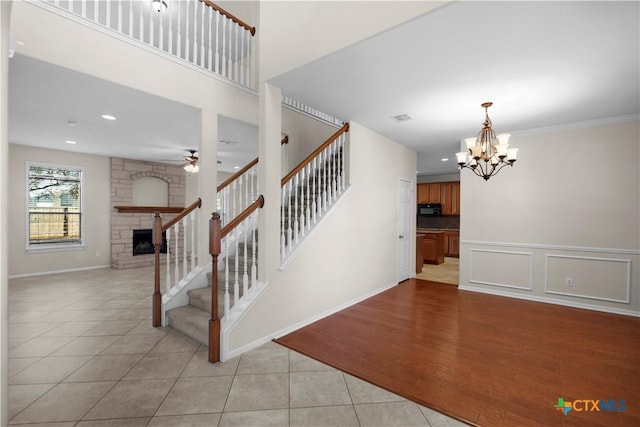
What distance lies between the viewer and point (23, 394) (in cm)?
201

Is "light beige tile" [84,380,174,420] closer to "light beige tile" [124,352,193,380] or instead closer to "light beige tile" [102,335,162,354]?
"light beige tile" [124,352,193,380]

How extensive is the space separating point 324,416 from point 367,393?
0.40 meters

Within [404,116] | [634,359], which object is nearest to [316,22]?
[404,116]

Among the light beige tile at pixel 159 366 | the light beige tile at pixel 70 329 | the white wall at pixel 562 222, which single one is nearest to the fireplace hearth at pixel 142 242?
the light beige tile at pixel 70 329

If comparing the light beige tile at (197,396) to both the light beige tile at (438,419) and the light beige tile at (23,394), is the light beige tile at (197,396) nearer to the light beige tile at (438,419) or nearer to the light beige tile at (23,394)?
the light beige tile at (23,394)

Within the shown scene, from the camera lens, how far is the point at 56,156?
5.98 meters

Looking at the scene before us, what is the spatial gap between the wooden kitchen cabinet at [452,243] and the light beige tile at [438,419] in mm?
7390

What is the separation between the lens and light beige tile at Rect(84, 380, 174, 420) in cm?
183

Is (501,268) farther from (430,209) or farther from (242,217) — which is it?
(430,209)

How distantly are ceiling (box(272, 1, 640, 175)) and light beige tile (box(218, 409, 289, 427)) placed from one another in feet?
9.24

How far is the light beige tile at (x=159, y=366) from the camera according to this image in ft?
7.44

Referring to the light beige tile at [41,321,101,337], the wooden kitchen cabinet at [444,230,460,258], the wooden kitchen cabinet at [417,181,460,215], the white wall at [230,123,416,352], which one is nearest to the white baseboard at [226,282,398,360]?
the white wall at [230,123,416,352]

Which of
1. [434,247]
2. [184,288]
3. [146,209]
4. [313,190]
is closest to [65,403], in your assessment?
[184,288]

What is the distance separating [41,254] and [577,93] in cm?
939
